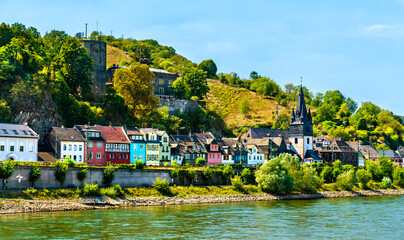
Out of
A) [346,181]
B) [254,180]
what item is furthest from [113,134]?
[346,181]

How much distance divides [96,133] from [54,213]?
85.9 ft

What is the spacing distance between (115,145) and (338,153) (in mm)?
56006

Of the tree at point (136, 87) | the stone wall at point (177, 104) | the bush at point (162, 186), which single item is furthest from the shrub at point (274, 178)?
the stone wall at point (177, 104)

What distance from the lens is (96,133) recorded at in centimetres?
8169

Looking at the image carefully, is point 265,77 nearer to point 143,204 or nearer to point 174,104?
point 174,104

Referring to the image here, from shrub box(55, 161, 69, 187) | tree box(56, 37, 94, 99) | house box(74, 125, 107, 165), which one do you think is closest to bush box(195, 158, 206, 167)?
house box(74, 125, 107, 165)

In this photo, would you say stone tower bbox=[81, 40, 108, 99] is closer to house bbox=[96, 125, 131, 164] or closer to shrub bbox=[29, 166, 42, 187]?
house bbox=[96, 125, 131, 164]

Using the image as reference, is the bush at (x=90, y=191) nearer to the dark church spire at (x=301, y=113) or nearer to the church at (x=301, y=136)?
the church at (x=301, y=136)

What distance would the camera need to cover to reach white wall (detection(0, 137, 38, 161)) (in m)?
68.8

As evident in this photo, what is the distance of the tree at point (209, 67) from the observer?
7121 inches

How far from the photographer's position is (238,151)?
10325 cm

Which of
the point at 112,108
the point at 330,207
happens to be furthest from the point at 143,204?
the point at 112,108

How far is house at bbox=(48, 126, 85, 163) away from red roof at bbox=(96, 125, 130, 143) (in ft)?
15.2

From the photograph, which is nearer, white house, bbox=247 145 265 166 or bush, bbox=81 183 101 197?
bush, bbox=81 183 101 197
